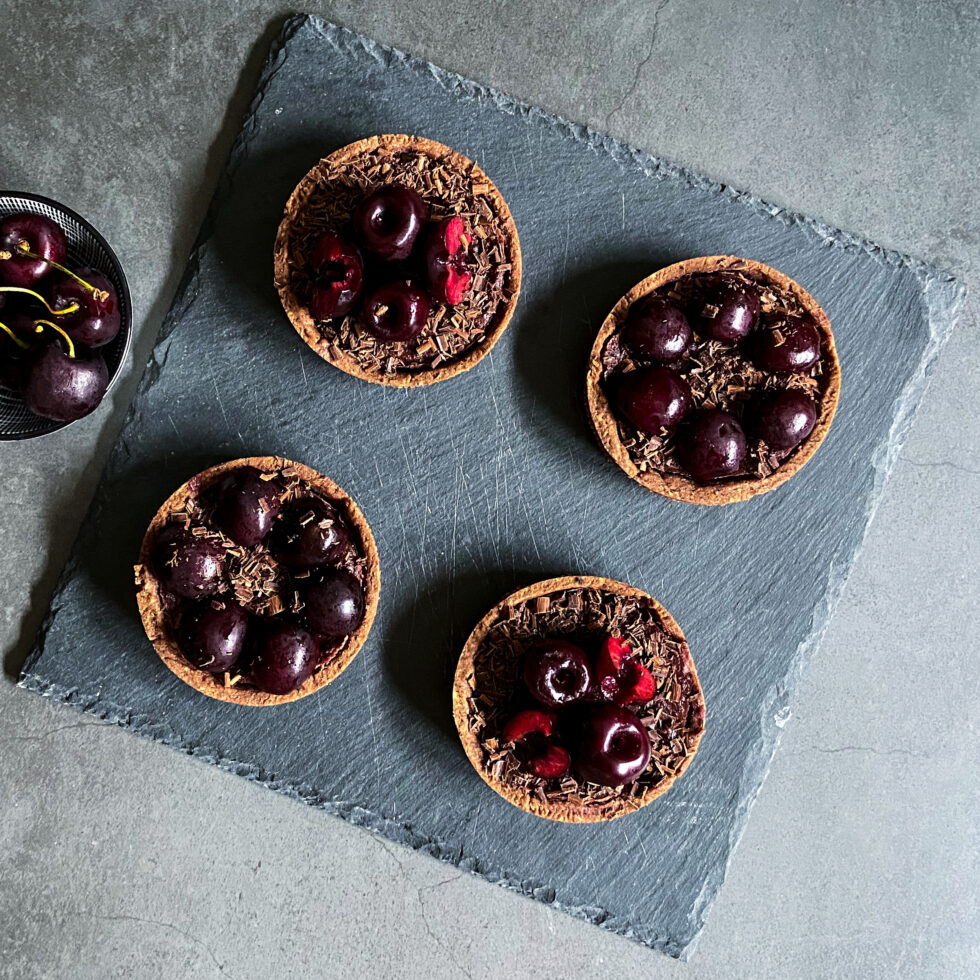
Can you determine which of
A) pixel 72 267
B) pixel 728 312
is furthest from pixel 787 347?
pixel 72 267

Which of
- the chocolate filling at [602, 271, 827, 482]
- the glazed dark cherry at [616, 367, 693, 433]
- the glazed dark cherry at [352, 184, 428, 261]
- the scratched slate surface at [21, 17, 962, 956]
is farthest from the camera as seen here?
the scratched slate surface at [21, 17, 962, 956]

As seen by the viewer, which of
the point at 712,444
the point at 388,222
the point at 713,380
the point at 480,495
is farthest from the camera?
the point at 480,495

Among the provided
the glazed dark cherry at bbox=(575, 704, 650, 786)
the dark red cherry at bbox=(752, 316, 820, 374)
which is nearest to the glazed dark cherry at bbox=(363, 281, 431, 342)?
the dark red cherry at bbox=(752, 316, 820, 374)

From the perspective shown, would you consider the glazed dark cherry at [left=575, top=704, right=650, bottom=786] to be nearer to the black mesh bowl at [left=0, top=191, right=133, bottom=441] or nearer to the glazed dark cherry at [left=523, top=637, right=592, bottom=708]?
the glazed dark cherry at [left=523, top=637, right=592, bottom=708]

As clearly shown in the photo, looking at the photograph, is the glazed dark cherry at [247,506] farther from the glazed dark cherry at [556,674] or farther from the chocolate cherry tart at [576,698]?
the glazed dark cherry at [556,674]

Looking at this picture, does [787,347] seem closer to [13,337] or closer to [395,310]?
[395,310]

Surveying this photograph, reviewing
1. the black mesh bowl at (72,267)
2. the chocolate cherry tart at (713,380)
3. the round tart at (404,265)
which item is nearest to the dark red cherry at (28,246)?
the black mesh bowl at (72,267)
